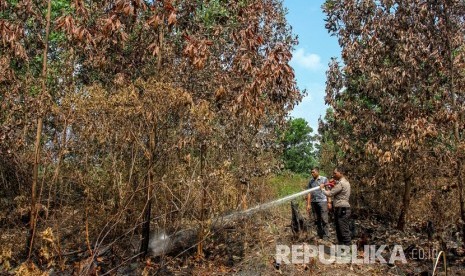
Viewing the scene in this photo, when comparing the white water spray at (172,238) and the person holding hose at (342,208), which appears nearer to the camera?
the white water spray at (172,238)

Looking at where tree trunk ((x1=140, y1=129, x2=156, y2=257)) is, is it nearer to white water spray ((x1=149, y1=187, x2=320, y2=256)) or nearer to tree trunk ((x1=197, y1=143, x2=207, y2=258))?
white water spray ((x1=149, y1=187, x2=320, y2=256))

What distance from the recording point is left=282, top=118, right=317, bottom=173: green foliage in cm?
5187

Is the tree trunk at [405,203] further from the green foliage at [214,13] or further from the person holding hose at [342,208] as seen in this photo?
the green foliage at [214,13]

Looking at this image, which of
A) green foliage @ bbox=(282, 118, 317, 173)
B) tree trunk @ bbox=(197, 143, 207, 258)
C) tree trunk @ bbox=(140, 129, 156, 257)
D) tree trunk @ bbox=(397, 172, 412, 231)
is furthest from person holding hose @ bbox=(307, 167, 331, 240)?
green foliage @ bbox=(282, 118, 317, 173)

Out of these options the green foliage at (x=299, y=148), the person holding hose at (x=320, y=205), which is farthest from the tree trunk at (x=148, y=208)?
the green foliage at (x=299, y=148)

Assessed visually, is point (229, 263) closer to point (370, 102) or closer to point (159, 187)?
point (159, 187)

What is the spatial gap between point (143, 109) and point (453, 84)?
20.2 ft

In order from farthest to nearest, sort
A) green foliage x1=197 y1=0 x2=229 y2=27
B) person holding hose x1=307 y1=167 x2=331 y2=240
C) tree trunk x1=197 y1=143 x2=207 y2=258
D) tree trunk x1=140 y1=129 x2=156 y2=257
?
person holding hose x1=307 y1=167 x2=331 y2=240, green foliage x1=197 y1=0 x2=229 y2=27, tree trunk x1=197 y1=143 x2=207 y2=258, tree trunk x1=140 y1=129 x2=156 y2=257

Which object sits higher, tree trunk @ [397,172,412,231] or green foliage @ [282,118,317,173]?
green foliage @ [282,118,317,173]

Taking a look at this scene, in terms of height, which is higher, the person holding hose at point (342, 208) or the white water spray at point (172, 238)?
the person holding hose at point (342, 208)

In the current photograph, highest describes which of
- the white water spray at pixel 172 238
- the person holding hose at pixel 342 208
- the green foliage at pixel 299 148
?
the green foliage at pixel 299 148

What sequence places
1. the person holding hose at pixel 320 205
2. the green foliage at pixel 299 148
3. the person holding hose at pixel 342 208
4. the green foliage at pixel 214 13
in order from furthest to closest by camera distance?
the green foliage at pixel 299 148 < the person holding hose at pixel 320 205 < the green foliage at pixel 214 13 < the person holding hose at pixel 342 208

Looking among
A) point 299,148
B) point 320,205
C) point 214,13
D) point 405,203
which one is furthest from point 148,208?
point 299,148

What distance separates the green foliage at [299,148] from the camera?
51.9m
